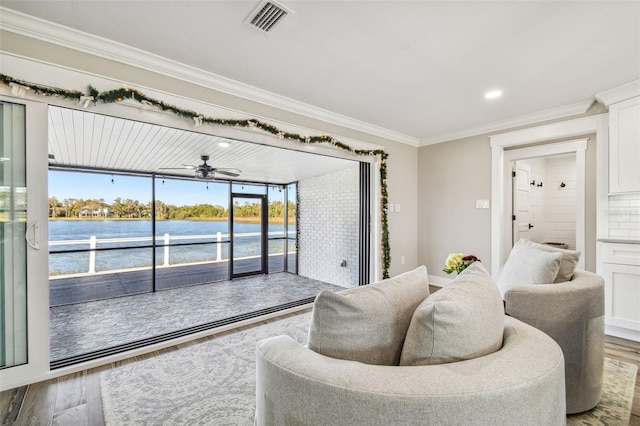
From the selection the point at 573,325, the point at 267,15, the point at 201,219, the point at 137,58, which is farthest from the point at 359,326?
the point at 201,219

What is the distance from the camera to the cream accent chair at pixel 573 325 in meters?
1.73

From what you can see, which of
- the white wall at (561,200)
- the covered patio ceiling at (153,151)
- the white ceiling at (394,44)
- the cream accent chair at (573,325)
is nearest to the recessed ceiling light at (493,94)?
the white ceiling at (394,44)

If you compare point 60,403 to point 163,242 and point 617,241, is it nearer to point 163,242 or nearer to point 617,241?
point 163,242

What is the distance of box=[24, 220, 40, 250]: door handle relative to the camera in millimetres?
2066

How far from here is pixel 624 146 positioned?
3.01m

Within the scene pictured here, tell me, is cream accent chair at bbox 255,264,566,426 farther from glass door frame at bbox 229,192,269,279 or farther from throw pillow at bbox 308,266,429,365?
glass door frame at bbox 229,192,269,279

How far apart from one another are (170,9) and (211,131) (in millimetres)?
1096

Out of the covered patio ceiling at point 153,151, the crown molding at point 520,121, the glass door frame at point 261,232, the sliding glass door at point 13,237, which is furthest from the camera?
the glass door frame at point 261,232

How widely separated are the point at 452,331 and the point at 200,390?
1901mm

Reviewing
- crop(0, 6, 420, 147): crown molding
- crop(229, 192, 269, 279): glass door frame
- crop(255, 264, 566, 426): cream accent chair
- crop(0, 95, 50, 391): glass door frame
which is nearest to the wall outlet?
crop(0, 6, 420, 147): crown molding

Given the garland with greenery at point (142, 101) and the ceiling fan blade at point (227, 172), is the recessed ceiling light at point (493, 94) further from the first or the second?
the ceiling fan blade at point (227, 172)

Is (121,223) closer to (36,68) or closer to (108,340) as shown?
(108,340)

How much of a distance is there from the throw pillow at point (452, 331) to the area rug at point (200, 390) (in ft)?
4.39

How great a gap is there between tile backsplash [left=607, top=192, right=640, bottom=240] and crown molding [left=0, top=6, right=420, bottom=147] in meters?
3.40
